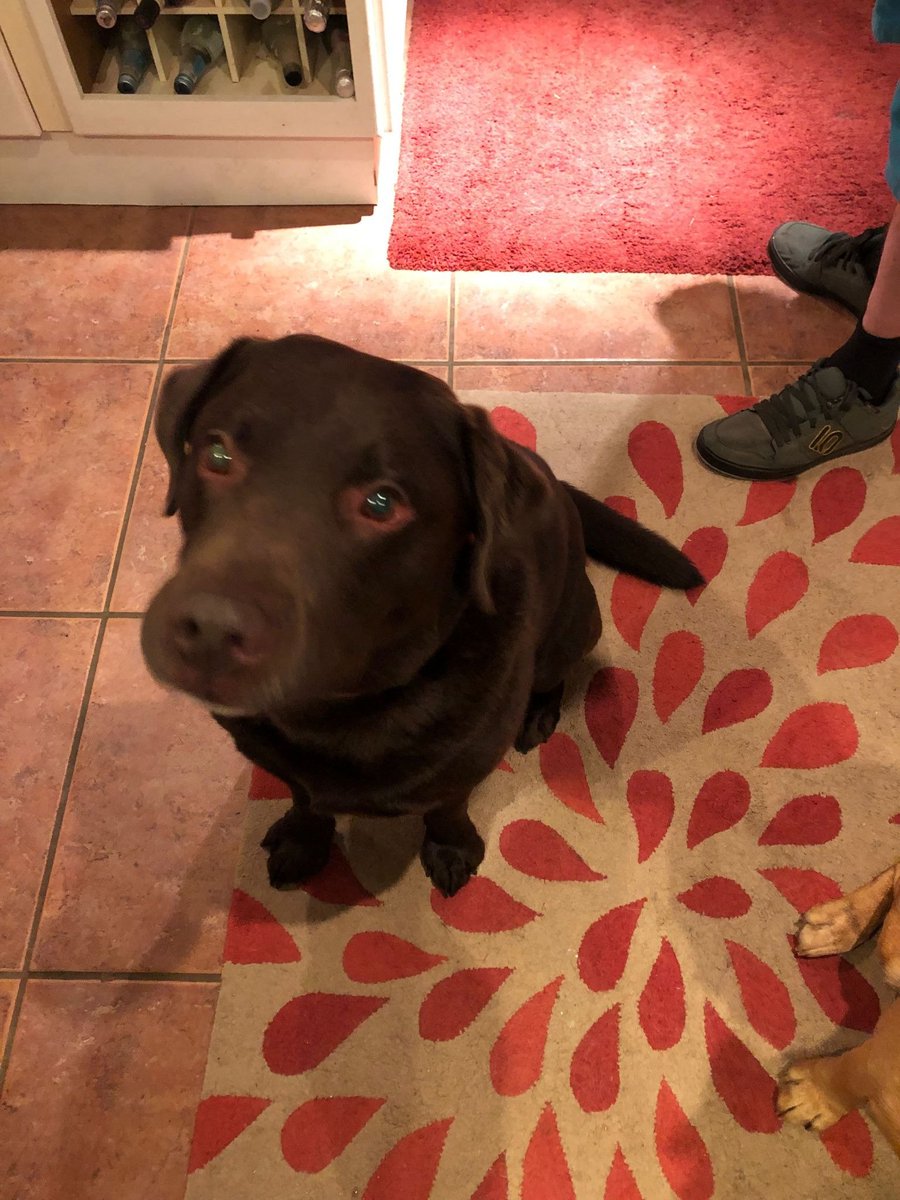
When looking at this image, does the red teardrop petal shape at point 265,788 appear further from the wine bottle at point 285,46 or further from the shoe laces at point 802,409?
the wine bottle at point 285,46

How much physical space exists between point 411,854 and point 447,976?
0.20m

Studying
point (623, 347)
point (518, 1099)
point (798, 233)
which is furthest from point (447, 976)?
point (798, 233)

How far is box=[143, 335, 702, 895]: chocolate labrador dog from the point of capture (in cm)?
87

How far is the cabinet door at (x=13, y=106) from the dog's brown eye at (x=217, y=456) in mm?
1685

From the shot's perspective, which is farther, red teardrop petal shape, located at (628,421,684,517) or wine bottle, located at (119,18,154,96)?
wine bottle, located at (119,18,154,96)

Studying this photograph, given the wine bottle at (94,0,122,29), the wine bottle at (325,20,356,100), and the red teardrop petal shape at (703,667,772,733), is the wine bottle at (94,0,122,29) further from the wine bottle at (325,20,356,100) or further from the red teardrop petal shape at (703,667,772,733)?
the red teardrop petal shape at (703,667,772,733)

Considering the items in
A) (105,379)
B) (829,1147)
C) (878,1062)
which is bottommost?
(829,1147)

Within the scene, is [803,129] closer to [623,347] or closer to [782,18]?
[782,18]

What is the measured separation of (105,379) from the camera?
6.95 feet

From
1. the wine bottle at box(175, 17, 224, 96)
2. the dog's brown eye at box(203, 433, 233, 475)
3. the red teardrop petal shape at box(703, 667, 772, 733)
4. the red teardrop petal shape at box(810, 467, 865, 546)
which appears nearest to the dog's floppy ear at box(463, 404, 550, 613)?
the dog's brown eye at box(203, 433, 233, 475)

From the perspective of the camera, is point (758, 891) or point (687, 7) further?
point (687, 7)

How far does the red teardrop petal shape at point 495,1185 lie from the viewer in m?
1.33

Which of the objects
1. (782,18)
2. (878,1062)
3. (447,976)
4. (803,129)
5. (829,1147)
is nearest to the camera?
(878,1062)

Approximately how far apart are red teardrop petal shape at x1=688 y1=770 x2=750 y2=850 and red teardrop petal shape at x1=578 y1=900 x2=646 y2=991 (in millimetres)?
165
